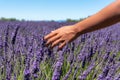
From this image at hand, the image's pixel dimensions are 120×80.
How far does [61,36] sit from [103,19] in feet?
0.60

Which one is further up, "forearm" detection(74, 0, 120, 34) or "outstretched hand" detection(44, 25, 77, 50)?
"forearm" detection(74, 0, 120, 34)

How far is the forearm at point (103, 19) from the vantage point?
1317mm

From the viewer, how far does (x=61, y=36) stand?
1430 mm

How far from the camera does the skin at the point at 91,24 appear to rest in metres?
1.32

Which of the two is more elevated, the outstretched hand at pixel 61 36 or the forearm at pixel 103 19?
the forearm at pixel 103 19

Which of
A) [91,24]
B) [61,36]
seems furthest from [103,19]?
[61,36]

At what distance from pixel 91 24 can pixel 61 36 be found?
0.13 metres

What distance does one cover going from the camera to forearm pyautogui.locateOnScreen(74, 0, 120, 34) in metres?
1.32

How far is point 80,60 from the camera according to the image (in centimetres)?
234

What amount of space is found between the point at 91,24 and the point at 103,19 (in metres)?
0.05

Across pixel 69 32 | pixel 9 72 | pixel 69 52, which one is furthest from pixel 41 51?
pixel 69 52

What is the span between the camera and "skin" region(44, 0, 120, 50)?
1.32 meters

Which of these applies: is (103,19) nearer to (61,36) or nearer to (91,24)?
(91,24)

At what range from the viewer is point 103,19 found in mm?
1354
